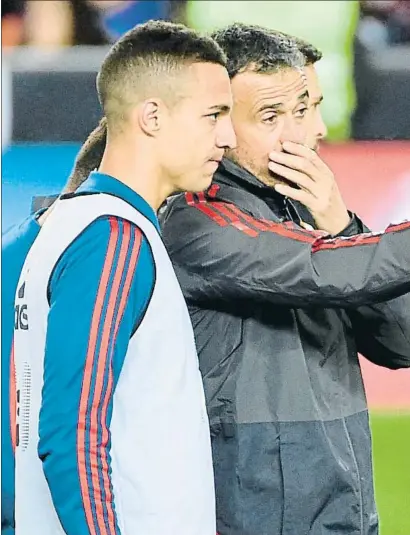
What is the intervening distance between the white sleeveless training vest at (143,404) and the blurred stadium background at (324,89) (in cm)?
73

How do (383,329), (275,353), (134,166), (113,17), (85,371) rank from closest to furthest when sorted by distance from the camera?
(85,371), (134,166), (275,353), (383,329), (113,17)

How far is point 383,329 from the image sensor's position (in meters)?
1.32

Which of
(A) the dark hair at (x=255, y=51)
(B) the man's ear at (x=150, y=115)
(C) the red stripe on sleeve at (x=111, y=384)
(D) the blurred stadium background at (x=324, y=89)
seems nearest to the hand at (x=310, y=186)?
(A) the dark hair at (x=255, y=51)

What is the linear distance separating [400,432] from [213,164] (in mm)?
→ 860

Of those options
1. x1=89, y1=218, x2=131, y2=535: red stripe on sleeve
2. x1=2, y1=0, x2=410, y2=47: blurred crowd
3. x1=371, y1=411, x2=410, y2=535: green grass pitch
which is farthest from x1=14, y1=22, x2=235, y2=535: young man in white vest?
x1=371, y1=411, x2=410, y2=535: green grass pitch

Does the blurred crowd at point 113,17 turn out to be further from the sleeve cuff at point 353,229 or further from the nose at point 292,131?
the sleeve cuff at point 353,229

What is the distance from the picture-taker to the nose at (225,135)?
112 centimetres

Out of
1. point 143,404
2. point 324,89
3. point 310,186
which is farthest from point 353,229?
point 324,89

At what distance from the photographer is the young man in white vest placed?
0.93 m

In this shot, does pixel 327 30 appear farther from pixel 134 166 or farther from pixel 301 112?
pixel 134 166

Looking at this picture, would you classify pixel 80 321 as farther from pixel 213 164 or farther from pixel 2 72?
pixel 2 72

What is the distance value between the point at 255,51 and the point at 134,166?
0.97 ft

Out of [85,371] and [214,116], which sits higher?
[214,116]

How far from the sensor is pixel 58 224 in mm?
1001
